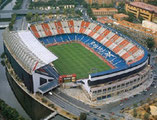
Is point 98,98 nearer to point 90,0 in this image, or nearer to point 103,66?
point 103,66

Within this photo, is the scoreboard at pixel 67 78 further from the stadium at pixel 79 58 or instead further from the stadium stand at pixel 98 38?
the stadium stand at pixel 98 38

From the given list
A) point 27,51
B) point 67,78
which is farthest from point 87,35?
point 67,78

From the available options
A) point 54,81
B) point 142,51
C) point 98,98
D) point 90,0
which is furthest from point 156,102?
point 90,0

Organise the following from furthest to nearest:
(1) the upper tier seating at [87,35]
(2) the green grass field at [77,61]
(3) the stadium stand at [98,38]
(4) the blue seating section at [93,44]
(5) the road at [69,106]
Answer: (1) the upper tier seating at [87,35] < (4) the blue seating section at [93,44] < (3) the stadium stand at [98,38] < (2) the green grass field at [77,61] < (5) the road at [69,106]

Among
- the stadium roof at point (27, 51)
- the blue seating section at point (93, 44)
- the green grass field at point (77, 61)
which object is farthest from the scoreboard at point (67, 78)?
the blue seating section at point (93, 44)

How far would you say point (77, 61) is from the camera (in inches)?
4343

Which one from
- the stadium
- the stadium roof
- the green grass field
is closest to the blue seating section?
the stadium

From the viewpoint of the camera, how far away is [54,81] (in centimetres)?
8950

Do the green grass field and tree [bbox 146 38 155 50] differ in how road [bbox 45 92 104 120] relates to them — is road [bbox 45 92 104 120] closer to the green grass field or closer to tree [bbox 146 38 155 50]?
the green grass field

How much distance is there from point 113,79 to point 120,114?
12.7m

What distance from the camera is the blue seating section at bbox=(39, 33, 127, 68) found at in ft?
355

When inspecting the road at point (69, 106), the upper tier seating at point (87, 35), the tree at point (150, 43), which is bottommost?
the road at point (69, 106)

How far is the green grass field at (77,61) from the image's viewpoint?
102 meters

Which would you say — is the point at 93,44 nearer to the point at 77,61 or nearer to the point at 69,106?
the point at 77,61
